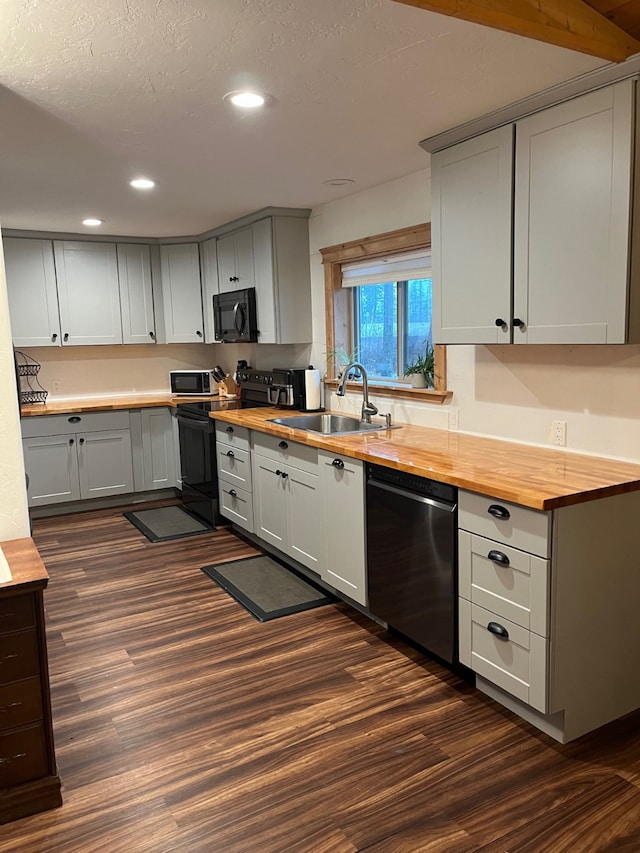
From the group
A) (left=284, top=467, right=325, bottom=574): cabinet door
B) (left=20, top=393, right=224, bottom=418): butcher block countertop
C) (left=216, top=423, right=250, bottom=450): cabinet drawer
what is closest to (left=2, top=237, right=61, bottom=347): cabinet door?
(left=20, top=393, right=224, bottom=418): butcher block countertop

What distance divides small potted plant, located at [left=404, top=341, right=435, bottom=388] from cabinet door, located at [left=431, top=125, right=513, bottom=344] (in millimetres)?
620

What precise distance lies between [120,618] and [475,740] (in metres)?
1.96

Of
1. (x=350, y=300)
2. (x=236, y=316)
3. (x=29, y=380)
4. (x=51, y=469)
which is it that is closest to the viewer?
(x=350, y=300)

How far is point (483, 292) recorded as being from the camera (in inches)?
110

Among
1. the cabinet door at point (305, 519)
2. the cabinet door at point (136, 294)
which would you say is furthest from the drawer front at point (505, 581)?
the cabinet door at point (136, 294)

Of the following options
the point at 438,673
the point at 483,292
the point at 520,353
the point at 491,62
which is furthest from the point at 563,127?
the point at 438,673

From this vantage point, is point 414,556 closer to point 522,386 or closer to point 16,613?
point 522,386

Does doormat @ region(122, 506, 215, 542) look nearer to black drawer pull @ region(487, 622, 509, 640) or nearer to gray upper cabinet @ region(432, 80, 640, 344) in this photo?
gray upper cabinet @ region(432, 80, 640, 344)

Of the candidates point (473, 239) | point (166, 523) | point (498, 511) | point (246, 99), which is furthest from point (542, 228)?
point (166, 523)

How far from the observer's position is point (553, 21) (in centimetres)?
195

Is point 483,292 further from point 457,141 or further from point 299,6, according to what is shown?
point 299,6

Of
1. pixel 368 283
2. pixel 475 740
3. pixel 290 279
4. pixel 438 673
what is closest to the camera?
pixel 475 740

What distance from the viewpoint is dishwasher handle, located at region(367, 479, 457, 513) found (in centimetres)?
255

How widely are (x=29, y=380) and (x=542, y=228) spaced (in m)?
4.77
